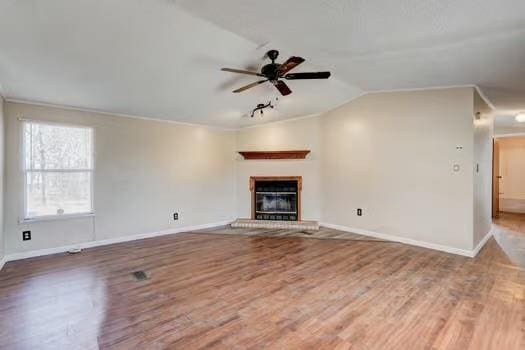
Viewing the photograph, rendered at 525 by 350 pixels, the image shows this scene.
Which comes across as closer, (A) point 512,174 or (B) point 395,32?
(B) point 395,32

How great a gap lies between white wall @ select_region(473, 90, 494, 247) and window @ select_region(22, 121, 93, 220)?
597cm

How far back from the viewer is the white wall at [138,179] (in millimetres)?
3838

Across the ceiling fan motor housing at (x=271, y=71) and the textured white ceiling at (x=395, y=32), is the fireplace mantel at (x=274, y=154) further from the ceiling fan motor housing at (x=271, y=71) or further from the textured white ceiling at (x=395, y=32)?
the ceiling fan motor housing at (x=271, y=71)

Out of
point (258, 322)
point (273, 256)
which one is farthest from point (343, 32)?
point (273, 256)

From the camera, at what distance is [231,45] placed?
2.91 m

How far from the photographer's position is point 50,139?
412cm

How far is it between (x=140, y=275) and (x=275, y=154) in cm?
368

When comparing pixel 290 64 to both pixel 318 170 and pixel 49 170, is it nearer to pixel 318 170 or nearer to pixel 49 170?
pixel 318 170

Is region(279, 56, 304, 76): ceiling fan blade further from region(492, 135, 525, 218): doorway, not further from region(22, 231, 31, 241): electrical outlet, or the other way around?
region(492, 135, 525, 218): doorway

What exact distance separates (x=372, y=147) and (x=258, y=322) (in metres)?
3.77

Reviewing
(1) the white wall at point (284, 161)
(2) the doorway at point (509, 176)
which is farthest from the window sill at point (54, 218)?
(2) the doorway at point (509, 176)

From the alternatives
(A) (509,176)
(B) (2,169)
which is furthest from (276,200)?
(A) (509,176)

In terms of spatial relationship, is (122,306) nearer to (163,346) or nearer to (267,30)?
(163,346)

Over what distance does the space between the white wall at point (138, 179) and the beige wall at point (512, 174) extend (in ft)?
24.4
